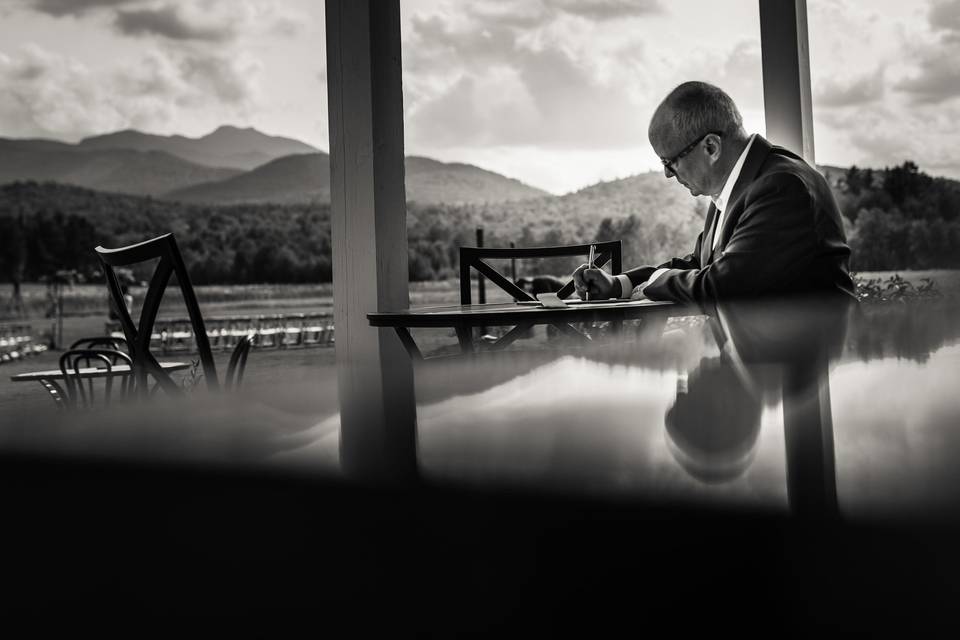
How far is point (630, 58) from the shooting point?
7.06m

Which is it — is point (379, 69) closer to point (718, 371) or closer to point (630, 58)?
point (630, 58)

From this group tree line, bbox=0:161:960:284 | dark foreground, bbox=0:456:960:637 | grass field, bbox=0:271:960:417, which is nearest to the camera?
dark foreground, bbox=0:456:960:637

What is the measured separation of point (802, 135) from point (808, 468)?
524 centimetres

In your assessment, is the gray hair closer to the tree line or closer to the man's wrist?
the man's wrist

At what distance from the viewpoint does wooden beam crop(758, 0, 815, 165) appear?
4.80m

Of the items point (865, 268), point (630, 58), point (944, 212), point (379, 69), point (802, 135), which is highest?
point (630, 58)

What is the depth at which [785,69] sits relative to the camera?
4.82 m

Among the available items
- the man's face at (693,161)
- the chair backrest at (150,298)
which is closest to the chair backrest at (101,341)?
the chair backrest at (150,298)

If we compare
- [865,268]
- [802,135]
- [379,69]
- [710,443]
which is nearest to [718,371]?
[710,443]

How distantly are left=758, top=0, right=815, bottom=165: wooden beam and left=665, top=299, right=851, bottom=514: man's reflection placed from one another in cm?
498

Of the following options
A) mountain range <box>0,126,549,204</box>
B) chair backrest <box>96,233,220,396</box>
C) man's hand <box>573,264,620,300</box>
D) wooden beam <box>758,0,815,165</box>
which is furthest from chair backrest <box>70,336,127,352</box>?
wooden beam <box>758,0,815,165</box>

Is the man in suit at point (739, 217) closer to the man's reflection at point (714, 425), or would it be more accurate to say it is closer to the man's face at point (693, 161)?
the man's face at point (693, 161)

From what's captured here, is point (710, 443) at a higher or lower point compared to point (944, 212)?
lower

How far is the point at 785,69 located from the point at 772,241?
343 cm
